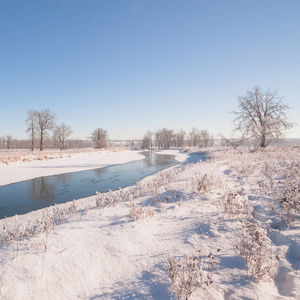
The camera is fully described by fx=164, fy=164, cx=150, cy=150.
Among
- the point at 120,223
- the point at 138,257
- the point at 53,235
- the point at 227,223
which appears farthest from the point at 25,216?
the point at 227,223

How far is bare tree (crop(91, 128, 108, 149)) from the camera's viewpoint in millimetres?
57375

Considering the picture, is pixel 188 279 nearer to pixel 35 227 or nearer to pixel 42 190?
pixel 35 227

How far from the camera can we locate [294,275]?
2201 millimetres

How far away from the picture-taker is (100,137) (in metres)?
59.6

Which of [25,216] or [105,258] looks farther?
[25,216]

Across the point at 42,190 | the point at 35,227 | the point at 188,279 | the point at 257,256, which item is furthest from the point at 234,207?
the point at 42,190

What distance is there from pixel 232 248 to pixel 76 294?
2.46 meters

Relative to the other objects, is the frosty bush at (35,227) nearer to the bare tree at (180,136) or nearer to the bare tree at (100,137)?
the bare tree at (100,137)

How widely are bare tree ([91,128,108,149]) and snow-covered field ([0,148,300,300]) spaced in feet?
181

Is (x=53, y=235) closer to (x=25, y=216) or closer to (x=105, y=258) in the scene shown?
(x=105, y=258)

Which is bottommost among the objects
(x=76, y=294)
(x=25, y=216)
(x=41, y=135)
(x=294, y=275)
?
(x=25, y=216)

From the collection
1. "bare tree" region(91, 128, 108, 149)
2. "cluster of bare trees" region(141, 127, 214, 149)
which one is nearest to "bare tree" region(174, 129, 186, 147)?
"cluster of bare trees" region(141, 127, 214, 149)

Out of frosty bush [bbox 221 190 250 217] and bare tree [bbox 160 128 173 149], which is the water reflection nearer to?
frosty bush [bbox 221 190 250 217]

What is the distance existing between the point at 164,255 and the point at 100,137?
60.1 m
